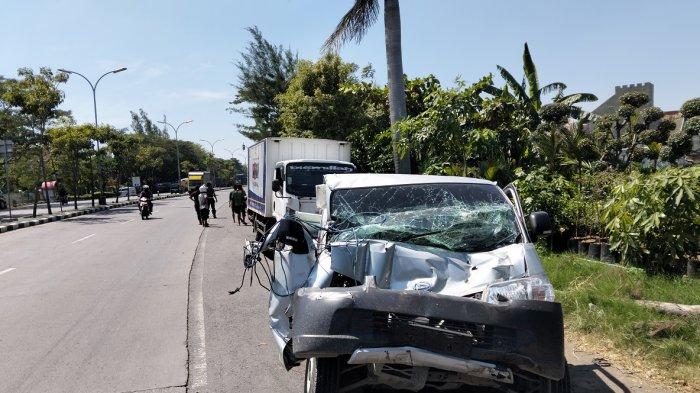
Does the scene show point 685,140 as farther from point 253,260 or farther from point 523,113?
point 253,260

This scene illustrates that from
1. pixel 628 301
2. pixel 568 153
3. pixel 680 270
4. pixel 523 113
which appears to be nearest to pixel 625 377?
pixel 628 301

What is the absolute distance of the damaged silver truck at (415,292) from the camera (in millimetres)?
3270

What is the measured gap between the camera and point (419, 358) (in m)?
3.21

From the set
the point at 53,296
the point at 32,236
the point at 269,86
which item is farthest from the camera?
the point at 269,86

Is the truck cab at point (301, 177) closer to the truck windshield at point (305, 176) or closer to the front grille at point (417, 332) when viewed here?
the truck windshield at point (305, 176)

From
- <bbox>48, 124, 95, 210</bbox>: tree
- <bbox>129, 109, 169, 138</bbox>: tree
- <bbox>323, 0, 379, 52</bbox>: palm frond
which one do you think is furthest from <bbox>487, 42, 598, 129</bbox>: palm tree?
<bbox>129, 109, 169, 138</bbox>: tree

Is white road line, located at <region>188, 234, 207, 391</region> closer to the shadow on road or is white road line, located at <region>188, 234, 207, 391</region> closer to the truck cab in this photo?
the shadow on road

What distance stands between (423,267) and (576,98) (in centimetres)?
2286

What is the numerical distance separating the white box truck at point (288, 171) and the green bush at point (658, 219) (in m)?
6.52

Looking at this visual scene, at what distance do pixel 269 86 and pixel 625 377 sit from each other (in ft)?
92.0

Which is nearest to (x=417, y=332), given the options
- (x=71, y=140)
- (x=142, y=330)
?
(x=142, y=330)

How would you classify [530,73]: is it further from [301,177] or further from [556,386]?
[556,386]

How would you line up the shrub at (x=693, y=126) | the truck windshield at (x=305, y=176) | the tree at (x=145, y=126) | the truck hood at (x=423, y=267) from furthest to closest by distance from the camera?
the tree at (x=145, y=126)
the shrub at (x=693, y=126)
the truck windshield at (x=305, y=176)
the truck hood at (x=423, y=267)

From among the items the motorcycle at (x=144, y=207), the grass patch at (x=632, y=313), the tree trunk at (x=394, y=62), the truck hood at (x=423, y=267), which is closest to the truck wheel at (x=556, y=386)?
the truck hood at (x=423, y=267)
